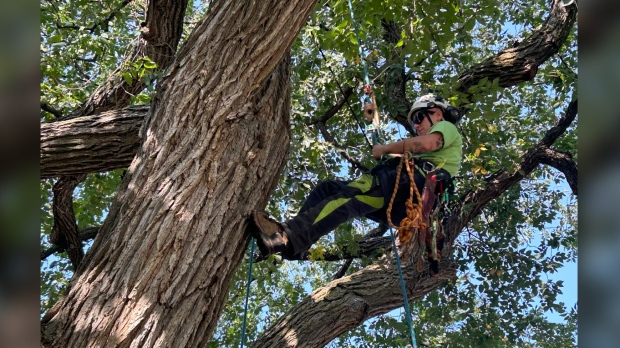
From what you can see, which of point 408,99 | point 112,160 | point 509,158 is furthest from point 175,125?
point 408,99

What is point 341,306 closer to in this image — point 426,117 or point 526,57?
point 426,117

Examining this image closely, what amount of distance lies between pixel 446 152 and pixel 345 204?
0.84m

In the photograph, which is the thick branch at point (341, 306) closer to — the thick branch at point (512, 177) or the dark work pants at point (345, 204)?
the thick branch at point (512, 177)

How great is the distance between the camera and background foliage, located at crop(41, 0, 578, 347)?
5.85 meters

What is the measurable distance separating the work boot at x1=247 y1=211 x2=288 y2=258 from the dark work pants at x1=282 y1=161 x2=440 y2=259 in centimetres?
16

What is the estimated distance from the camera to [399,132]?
8.02 meters

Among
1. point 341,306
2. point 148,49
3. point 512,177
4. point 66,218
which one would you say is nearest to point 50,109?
point 66,218

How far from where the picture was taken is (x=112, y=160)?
4215mm

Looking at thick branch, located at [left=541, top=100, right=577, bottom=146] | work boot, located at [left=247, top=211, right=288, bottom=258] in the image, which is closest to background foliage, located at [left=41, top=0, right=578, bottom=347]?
thick branch, located at [left=541, top=100, right=577, bottom=146]

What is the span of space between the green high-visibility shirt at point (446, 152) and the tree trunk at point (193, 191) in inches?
47.5

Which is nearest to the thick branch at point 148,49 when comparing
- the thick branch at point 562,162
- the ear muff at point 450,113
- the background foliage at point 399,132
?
the background foliage at point 399,132

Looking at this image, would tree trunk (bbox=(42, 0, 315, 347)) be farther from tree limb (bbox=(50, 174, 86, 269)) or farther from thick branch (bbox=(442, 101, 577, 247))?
thick branch (bbox=(442, 101, 577, 247))
